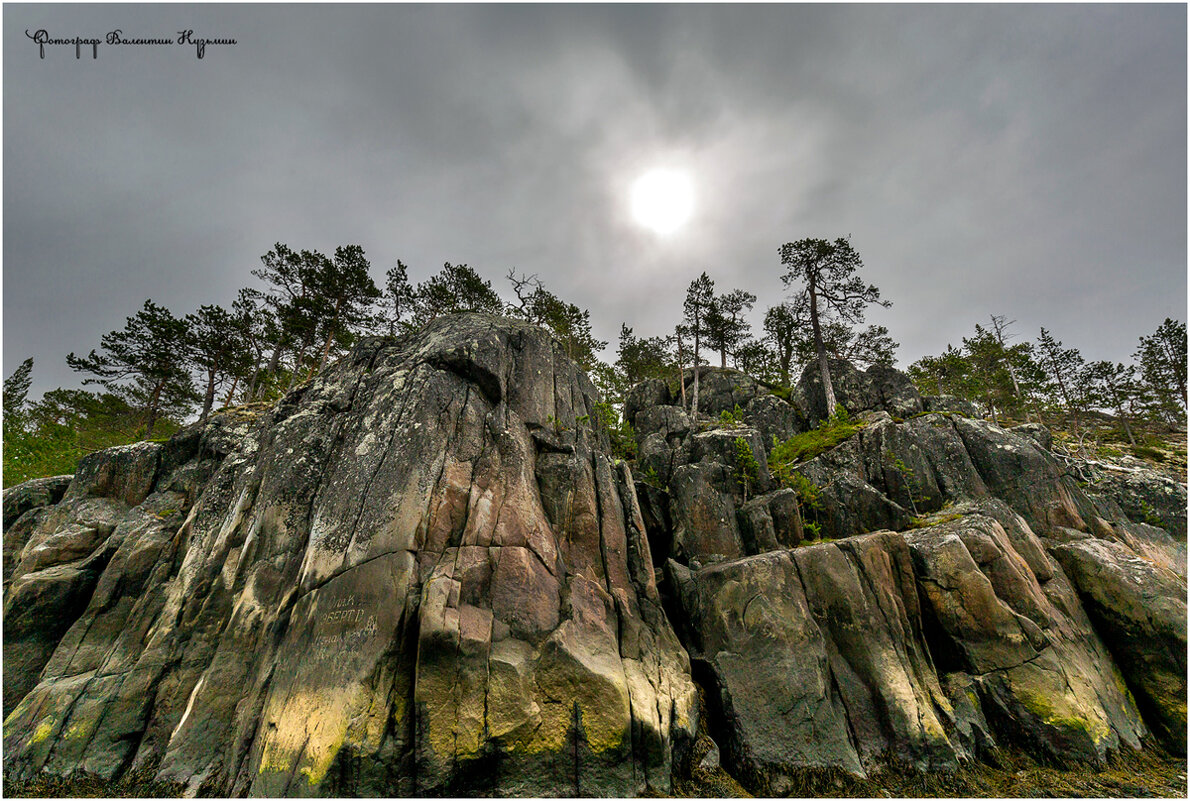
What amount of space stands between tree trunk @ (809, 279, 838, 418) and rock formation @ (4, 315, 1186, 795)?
38.1ft

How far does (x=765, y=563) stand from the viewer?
→ 1567 centimetres

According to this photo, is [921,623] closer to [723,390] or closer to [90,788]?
[90,788]

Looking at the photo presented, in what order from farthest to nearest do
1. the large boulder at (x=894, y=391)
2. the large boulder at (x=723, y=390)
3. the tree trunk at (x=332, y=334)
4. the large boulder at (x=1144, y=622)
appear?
the large boulder at (x=723, y=390) → the tree trunk at (x=332, y=334) → the large boulder at (x=894, y=391) → the large boulder at (x=1144, y=622)

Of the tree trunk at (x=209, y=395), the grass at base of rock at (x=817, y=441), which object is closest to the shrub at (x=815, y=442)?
the grass at base of rock at (x=817, y=441)

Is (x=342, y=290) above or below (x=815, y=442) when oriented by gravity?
above

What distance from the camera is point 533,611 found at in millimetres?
12953

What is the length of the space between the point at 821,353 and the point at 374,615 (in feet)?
119

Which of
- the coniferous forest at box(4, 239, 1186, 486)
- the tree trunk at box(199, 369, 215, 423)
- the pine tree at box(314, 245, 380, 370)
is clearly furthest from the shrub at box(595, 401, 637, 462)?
the tree trunk at box(199, 369, 215, 423)

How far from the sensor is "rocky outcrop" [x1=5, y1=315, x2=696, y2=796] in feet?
35.4

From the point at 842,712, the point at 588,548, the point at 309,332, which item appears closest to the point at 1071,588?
the point at 842,712

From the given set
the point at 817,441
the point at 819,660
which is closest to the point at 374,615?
the point at 819,660

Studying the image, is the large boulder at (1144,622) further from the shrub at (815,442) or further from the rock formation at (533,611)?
the shrub at (815,442)

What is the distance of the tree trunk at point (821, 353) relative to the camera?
106ft

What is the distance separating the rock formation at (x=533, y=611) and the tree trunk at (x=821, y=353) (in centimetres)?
1160
